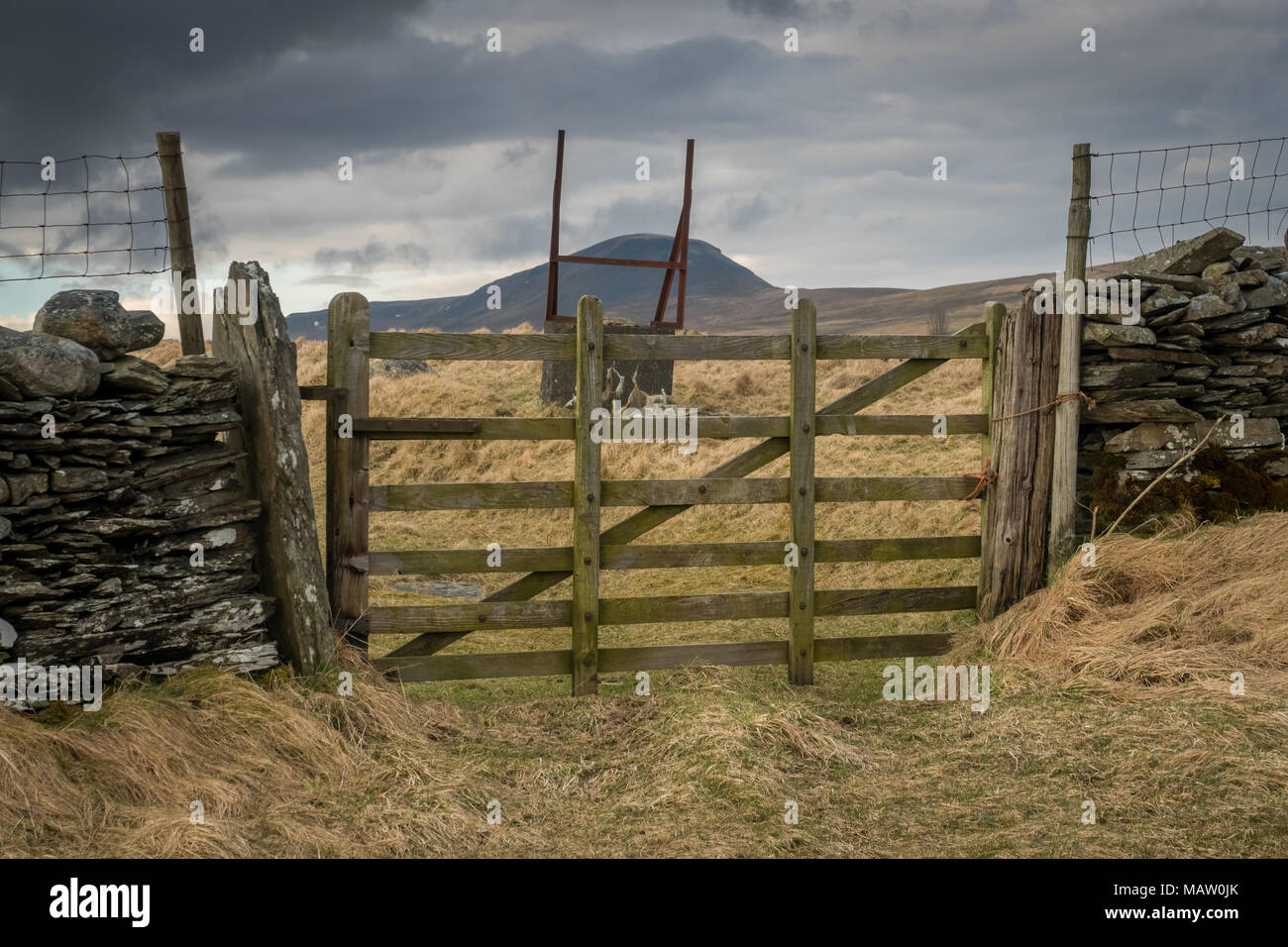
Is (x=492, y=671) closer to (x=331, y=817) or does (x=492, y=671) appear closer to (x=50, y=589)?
(x=331, y=817)

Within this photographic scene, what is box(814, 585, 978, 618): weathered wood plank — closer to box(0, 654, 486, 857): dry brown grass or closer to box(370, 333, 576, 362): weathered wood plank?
box(370, 333, 576, 362): weathered wood plank

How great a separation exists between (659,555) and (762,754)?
6.30 ft

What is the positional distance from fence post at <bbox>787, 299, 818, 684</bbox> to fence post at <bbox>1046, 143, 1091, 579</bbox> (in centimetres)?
212

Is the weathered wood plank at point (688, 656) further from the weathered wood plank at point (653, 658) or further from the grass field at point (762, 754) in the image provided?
the grass field at point (762, 754)

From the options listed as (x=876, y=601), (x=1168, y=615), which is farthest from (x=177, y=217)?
(x=1168, y=615)

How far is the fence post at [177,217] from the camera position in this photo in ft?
23.3

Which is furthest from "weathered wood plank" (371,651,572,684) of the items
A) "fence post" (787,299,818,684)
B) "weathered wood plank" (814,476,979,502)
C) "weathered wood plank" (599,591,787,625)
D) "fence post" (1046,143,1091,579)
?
"fence post" (1046,143,1091,579)

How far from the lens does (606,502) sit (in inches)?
306

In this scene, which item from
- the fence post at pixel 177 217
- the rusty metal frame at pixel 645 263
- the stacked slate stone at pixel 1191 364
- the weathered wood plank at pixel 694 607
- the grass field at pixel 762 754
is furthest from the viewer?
the rusty metal frame at pixel 645 263

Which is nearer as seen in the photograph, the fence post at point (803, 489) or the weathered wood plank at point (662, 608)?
the weathered wood plank at point (662, 608)

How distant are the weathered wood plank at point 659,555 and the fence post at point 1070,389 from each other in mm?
720

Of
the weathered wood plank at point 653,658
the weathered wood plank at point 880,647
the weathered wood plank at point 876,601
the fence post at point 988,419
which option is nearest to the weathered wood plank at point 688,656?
the weathered wood plank at point 653,658

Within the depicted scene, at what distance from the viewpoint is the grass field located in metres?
5.38

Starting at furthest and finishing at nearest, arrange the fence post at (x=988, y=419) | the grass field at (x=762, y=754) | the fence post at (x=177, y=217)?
the fence post at (x=988, y=419) < the fence post at (x=177, y=217) < the grass field at (x=762, y=754)
